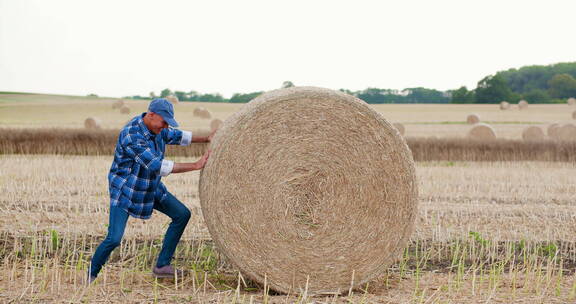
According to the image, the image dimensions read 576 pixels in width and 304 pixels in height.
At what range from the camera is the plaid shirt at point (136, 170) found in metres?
5.94

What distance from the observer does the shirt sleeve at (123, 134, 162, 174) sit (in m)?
5.93

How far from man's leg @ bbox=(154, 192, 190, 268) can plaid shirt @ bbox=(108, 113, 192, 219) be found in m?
0.17

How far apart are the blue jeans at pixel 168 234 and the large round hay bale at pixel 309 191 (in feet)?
1.50

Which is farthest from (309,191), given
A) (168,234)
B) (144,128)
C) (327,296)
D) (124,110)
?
(124,110)

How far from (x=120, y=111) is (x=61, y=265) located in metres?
33.5

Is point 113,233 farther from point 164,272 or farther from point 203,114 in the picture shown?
point 203,114

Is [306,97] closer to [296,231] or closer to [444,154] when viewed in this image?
[296,231]

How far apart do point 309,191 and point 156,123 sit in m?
1.48

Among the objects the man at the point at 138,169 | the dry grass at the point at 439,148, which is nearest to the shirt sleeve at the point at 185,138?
the man at the point at 138,169

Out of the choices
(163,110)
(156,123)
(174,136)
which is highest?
(163,110)

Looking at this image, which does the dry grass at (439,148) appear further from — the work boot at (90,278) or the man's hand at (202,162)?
the man's hand at (202,162)

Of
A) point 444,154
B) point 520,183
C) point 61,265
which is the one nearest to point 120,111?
point 444,154

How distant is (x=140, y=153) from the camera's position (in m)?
5.94

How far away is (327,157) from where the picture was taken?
237 inches
